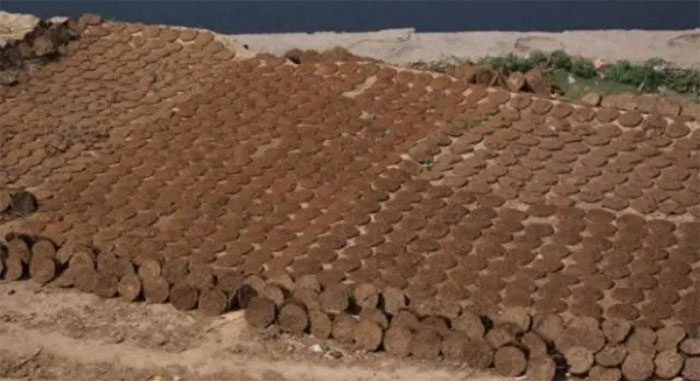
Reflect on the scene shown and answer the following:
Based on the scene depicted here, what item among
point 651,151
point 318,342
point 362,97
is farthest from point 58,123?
point 651,151

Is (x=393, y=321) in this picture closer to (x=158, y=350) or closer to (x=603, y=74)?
(x=158, y=350)

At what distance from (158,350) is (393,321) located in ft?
3.64

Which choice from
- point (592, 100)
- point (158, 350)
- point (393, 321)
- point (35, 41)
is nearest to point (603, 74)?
point (592, 100)

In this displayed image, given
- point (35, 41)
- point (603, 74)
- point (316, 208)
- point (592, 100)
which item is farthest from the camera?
point (35, 41)

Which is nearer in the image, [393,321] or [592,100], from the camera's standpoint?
[393,321]

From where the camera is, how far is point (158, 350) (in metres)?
5.62

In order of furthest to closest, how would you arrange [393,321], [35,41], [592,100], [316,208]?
[35,41], [592,100], [316,208], [393,321]

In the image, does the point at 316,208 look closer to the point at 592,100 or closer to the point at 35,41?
the point at 592,100

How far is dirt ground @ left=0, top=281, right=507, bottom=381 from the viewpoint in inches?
213

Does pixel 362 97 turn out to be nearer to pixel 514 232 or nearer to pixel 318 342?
pixel 514 232

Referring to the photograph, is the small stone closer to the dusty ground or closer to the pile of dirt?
the dusty ground

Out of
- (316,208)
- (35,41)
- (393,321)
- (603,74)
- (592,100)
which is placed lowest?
(393,321)

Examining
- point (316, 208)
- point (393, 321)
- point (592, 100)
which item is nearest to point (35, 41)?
point (316, 208)

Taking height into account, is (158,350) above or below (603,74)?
below
